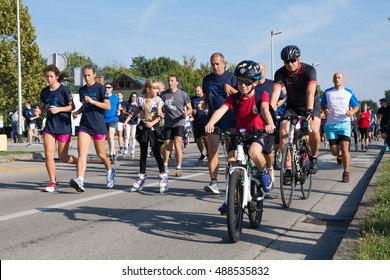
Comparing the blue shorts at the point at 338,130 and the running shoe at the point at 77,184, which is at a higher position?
the blue shorts at the point at 338,130

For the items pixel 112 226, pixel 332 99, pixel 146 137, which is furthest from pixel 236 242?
pixel 332 99

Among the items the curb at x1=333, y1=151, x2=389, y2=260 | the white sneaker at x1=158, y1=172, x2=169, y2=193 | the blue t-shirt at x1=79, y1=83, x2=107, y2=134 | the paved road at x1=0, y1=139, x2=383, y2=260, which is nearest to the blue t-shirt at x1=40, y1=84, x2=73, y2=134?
the blue t-shirt at x1=79, y1=83, x2=107, y2=134

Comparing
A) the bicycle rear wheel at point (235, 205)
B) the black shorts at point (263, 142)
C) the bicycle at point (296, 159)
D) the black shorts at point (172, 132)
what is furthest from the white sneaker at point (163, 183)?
the bicycle rear wheel at point (235, 205)

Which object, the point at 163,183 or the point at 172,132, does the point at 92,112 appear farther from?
the point at 172,132

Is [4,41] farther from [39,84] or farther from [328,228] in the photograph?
[328,228]

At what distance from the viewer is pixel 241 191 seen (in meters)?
5.36

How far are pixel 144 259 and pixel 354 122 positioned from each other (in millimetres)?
21207

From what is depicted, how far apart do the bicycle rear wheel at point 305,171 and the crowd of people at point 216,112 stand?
20 centimetres

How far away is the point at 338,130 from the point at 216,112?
548 cm

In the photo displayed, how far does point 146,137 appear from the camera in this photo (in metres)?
8.98

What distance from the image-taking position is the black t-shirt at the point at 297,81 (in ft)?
25.8

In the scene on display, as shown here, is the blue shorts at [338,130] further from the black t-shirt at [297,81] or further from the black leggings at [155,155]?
the black leggings at [155,155]

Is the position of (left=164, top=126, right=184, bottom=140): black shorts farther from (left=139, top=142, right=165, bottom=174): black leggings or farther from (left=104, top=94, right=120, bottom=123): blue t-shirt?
(left=104, top=94, right=120, bottom=123): blue t-shirt

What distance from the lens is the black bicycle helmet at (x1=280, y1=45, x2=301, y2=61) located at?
7602mm
